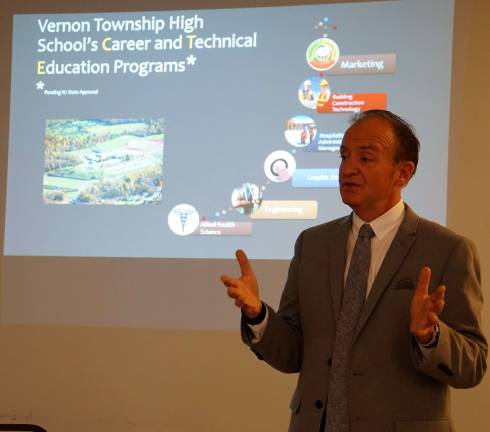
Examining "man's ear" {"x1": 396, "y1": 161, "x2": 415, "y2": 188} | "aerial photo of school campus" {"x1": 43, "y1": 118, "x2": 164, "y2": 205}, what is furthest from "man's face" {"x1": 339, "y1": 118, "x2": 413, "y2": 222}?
"aerial photo of school campus" {"x1": 43, "y1": 118, "x2": 164, "y2": 205}

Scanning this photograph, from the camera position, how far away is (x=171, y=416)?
14.3ft

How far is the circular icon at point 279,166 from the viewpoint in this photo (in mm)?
4090

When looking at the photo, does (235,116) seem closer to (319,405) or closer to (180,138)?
(180,138)

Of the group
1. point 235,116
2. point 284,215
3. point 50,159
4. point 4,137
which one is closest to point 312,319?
point 284,215

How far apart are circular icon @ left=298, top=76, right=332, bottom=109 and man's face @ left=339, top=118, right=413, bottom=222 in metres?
2.17

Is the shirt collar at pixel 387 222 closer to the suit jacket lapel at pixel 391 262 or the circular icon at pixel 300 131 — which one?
the suit jacket lapel at pixel 391 262

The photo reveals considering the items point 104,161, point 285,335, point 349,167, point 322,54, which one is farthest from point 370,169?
point 104,161

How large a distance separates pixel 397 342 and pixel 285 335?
0.29 metres

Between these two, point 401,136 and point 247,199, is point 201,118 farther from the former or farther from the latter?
point 401,136

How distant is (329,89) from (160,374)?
1.88 m

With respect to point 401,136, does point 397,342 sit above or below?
below

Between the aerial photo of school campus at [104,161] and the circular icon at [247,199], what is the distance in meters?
0.44

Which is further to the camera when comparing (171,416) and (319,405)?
(171,416)

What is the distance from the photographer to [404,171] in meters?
1.97
